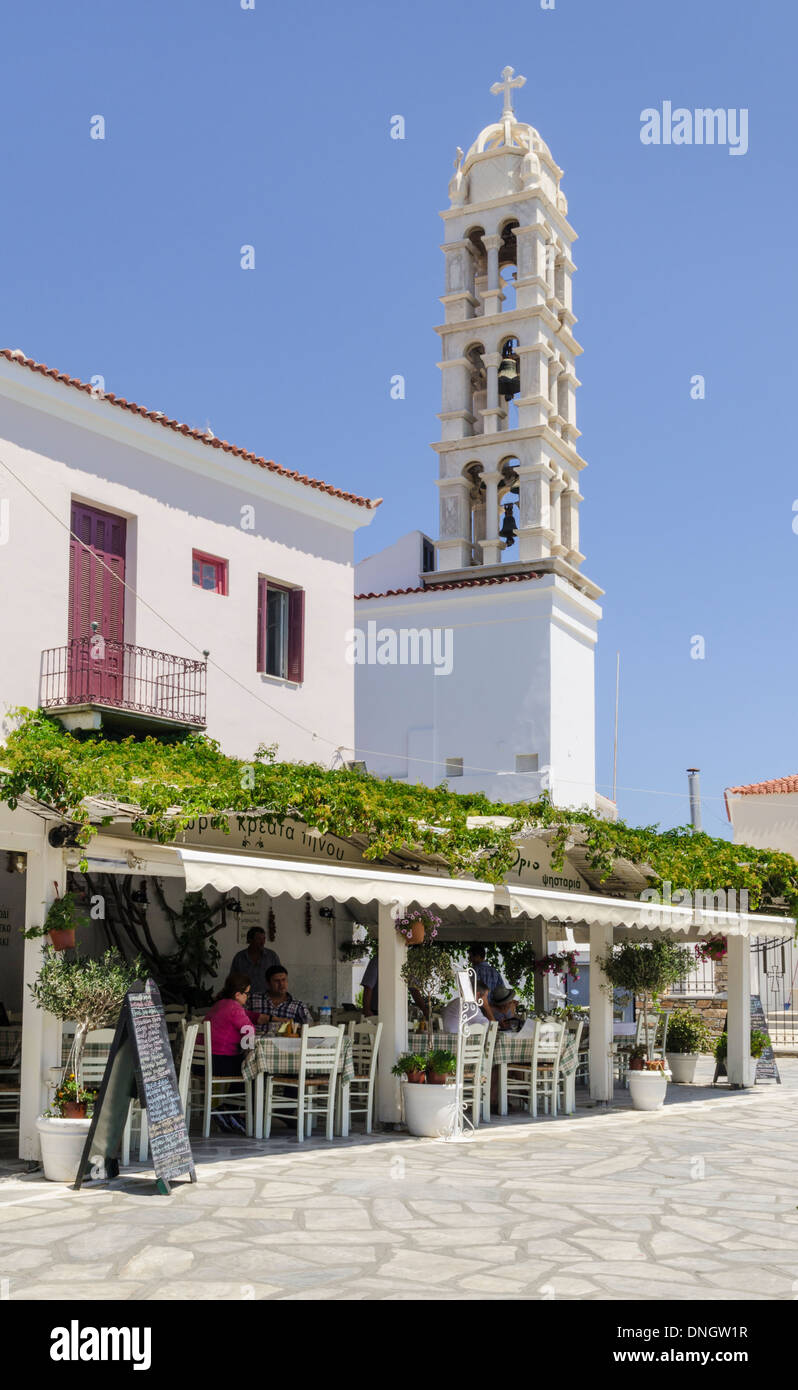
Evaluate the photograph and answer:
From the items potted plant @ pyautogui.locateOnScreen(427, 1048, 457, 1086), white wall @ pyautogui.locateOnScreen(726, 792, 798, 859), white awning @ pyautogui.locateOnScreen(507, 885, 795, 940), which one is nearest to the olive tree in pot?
white awning @ pyautogui.locateOnScreen(507, 885, 795, 940)

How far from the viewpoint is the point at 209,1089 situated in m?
11.7

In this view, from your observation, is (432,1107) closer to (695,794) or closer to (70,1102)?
(70,1102)

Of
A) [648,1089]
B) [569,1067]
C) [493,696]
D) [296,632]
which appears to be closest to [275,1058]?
[569,1067]

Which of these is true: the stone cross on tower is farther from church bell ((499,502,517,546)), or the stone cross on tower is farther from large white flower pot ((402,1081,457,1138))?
large white flower pot ((402,1081,457,1138))

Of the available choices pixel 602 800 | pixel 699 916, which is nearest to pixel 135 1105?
pixel 699 916

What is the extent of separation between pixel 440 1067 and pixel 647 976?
12.7 feet

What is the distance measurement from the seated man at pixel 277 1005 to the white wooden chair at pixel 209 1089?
71cm

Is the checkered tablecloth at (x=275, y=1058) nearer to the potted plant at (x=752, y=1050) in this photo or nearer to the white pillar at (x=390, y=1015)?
the white pillar at (x=390, y=1015)

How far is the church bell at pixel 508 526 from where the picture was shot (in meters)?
30.5

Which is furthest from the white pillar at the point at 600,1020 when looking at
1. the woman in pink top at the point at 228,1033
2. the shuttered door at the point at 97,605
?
the shuttered door at the point at 97,605

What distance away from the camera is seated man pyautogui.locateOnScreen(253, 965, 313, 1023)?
42.7 feet

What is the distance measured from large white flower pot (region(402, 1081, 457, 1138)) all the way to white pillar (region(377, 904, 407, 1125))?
1.76 ft

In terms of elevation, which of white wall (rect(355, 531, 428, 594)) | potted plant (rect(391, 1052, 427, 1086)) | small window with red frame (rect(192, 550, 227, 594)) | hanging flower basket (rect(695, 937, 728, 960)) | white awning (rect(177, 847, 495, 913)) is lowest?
potted plant (rect(391, 1052, 427, 1086))
